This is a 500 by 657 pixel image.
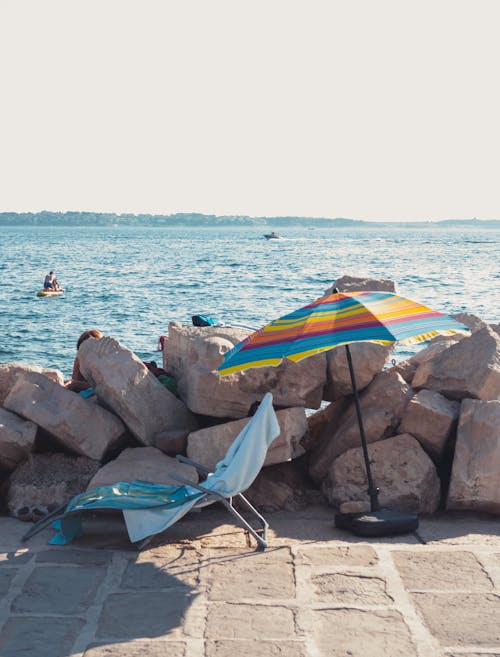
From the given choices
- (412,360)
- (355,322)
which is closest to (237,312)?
(412,360)

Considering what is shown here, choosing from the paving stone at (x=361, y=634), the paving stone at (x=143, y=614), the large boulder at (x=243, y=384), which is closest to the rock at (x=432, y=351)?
the large boulder at (x=243, y=384)

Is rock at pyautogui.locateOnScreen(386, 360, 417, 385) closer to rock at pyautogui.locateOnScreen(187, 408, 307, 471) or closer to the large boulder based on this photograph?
the large boulder

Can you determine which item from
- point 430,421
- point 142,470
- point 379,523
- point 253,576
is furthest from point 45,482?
point 430,421

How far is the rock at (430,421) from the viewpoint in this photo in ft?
20.7

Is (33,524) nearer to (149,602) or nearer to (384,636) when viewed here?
(149,602)

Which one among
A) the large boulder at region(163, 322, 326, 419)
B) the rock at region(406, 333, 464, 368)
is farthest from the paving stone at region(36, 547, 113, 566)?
the rock at region(406, 333, 464, 368)

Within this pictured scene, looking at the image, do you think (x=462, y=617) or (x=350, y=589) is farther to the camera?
(x=350, y=589)

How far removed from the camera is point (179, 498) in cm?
549

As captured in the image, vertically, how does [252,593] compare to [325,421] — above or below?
below

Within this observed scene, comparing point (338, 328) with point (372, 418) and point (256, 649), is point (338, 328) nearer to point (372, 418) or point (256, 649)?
point (372, 418)

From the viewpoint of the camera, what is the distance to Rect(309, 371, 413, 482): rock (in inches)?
252

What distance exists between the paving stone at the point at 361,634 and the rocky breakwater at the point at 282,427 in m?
1.50

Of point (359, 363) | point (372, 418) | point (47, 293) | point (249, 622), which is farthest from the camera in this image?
point (47, 293)

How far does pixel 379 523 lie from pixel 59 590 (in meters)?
2.07
